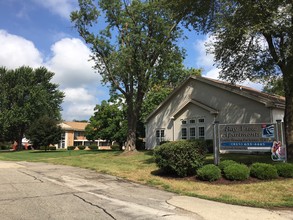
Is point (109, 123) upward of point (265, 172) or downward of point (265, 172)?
Answer: upward

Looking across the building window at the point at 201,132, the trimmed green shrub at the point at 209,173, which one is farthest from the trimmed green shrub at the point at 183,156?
the building window at the point at 201,132

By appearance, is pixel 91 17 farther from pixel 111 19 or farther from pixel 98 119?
pixel 98 119

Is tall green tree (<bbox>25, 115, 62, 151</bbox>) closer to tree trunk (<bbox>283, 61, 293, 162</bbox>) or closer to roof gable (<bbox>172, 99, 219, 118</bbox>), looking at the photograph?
roof gable (<bbox>172, 99, 219, 118</bbox>)

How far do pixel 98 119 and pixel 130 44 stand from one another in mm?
21534

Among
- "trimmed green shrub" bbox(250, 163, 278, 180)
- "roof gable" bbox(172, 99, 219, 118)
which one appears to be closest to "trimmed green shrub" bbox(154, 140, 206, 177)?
"trimmed green shrub" bbox(250, 163, 278, 180)

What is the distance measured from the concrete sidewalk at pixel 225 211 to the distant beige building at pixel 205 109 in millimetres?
14893

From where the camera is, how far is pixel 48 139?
1677 inches

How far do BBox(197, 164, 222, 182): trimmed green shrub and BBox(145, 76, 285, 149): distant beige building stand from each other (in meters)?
11.2

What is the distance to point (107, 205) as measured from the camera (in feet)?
26.8

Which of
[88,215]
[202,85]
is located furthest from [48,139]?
[88,215]

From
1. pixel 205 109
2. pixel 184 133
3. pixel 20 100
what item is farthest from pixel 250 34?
pixel 20 100

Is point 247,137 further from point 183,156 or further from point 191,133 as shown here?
point 191,133

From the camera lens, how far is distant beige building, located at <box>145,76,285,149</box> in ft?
74.9

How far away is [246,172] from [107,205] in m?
6.18
